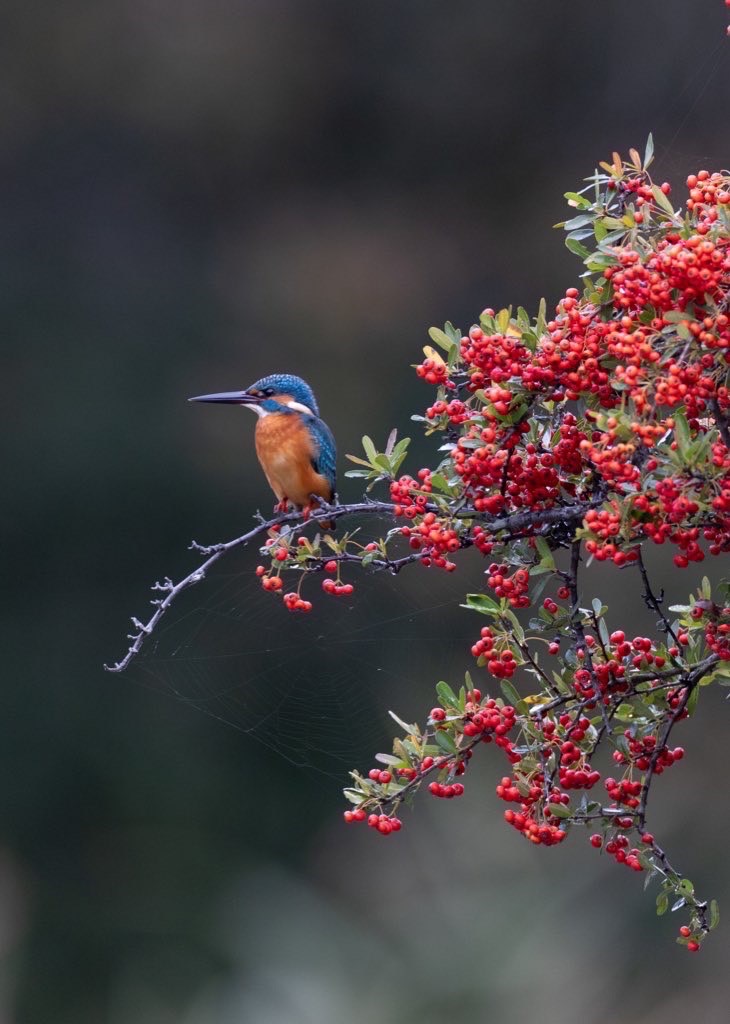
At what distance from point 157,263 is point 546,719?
600 centimetres

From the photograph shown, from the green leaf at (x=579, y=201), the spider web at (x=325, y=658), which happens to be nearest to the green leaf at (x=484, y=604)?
the green leaf at (x=579, y=201)

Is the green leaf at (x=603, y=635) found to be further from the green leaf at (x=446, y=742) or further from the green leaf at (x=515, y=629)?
the green leaf at (x=446, y=742)

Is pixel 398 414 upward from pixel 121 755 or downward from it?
upward

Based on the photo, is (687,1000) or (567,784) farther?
(687,1000)

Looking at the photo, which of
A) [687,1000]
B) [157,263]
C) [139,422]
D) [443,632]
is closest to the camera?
[687,1000]

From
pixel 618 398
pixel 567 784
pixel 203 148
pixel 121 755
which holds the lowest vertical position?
pixel 567 784

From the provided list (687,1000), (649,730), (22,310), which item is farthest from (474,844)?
(22,310)

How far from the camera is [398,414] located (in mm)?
6293

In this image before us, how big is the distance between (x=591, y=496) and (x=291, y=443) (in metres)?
1.13

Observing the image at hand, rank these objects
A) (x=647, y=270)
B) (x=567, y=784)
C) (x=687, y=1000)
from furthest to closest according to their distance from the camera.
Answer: (x=687, y=1000), (x=567, y=784), (x=647, y=270)

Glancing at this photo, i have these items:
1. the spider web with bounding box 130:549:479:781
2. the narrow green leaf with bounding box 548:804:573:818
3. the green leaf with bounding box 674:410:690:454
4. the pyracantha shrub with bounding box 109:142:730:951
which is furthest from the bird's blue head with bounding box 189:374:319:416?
the spider web with bounding box 130:549:479:781

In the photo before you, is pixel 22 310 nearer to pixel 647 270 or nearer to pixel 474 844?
pixel 474 844

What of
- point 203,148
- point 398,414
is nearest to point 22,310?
point 203,148

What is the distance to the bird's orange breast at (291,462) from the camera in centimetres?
244
